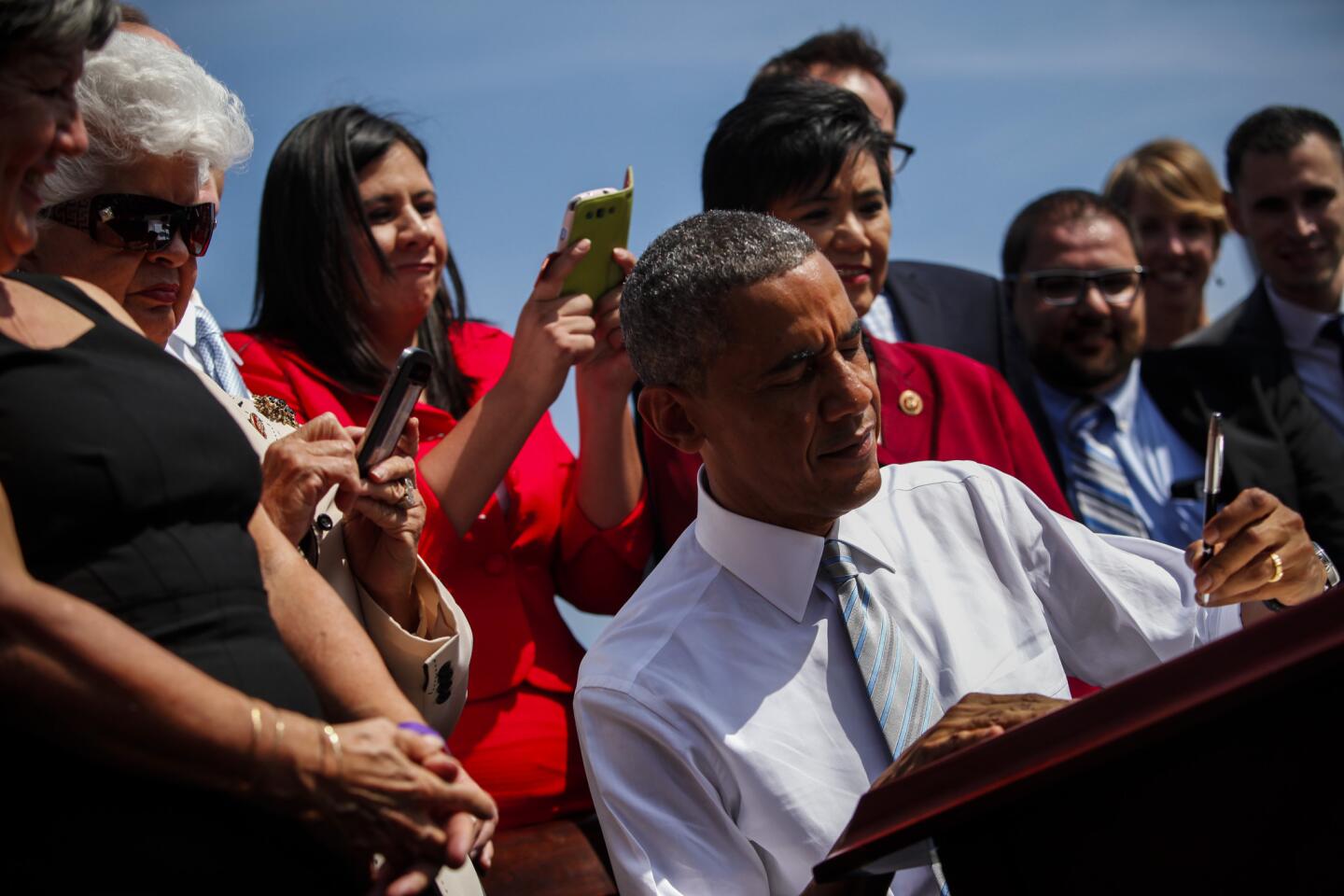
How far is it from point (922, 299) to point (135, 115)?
120 inches

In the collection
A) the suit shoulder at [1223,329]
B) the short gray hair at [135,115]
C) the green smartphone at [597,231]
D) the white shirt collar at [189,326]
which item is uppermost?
the short gray hair at [135,115]

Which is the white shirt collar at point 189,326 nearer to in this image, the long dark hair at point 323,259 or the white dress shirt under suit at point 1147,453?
the long dark hair at point 323,259

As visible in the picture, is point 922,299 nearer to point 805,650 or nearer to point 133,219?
point 805,650

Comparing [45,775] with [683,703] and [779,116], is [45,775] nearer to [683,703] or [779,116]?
[683,703]

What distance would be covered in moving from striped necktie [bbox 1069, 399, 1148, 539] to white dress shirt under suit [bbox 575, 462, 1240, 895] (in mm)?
1615

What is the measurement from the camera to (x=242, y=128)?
310cm

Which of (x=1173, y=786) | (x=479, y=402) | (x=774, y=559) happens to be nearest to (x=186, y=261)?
(x=479, y=402)

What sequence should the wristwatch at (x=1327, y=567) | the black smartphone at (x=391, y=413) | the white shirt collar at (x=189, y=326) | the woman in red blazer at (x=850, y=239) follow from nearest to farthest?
the black smartphone at (x=391, y=413)
the wristwatch at (x=1327, y=567)
the white shirt collar at (x=189, y=326)
the woman in red blazer at (x=850, y=239)

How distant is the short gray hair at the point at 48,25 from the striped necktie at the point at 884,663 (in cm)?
165

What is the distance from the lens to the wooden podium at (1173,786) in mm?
1764

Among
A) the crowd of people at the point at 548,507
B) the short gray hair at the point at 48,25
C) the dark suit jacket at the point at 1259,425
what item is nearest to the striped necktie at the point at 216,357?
the crowd of people at the point at 548,507

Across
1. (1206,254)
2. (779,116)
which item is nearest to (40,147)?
(779,116)

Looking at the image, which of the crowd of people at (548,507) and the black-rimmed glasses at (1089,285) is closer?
the crowd of people at (548,507)

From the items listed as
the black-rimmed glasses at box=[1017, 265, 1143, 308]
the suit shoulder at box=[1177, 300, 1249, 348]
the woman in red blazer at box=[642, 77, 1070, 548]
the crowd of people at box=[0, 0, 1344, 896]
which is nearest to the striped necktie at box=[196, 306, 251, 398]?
the crowd of people at box=[0, 0, 1344, 896]
